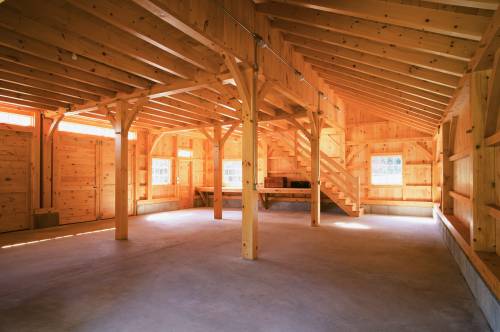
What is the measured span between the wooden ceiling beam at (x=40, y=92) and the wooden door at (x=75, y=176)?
190 centimetres

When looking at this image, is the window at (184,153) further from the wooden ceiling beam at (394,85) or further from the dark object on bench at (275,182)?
the wooden ceiling beam at (394,85)

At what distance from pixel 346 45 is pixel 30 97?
654 centimetres

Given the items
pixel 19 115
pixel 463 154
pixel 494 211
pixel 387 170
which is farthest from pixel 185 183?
pixel 494 211

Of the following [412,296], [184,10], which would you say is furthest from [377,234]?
[184,10]

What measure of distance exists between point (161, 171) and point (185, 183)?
124 centimetres

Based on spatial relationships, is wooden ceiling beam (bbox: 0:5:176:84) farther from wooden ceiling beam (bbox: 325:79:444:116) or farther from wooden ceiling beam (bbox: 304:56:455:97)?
wooden ceiling beam (bbox: 325:79:444:116)

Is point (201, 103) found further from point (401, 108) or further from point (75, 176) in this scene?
point (401, 108)

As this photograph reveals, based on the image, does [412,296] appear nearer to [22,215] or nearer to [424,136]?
[424,136]

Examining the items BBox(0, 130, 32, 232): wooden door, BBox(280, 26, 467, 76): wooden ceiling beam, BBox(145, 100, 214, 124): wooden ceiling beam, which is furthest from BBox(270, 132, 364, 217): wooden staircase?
BBox(0, 130, 32, 232): wooden door

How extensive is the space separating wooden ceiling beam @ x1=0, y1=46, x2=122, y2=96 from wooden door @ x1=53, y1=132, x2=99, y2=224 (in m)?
3.06

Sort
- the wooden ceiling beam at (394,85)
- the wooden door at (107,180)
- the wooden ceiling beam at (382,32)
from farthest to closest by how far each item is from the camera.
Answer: the wooden door at (107,180) → the wooden ceiling beam at (394,85) → the wooden ceiling beam at (382,32)

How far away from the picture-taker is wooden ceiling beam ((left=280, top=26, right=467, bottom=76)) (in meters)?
3.84

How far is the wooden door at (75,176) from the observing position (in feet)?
25.8

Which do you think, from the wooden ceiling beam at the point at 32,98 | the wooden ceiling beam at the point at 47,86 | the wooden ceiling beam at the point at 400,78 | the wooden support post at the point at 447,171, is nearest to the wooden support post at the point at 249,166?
the wooden ceiling beam at the point at 400,78
